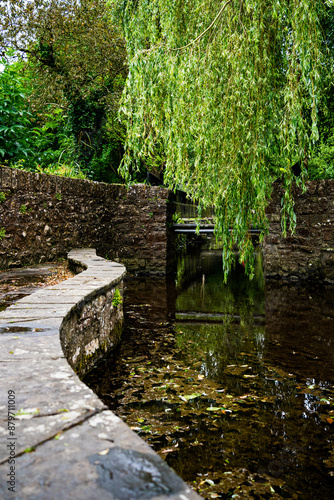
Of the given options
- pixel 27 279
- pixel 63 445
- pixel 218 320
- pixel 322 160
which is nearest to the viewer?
pixel 63 445

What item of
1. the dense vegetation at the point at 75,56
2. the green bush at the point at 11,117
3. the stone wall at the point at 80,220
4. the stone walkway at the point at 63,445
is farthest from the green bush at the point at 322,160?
the stone walkway at the point at 63,445

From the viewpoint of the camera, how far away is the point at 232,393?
2.70m

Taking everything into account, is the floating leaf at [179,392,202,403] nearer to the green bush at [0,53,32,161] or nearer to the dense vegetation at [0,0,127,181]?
the green bush at [0,53,32,161]

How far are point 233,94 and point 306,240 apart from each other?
436cm

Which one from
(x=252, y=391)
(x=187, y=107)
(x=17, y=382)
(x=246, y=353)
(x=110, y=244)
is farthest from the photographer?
(x=110, y=244)

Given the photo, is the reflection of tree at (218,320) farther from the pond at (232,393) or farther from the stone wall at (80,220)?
the stone wall at (80,220)

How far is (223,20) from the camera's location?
4598 millimetres

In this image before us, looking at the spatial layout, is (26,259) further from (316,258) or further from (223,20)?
(316,258)

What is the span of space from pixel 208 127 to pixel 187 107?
1.30 ft

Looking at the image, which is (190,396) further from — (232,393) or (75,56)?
(75,56)

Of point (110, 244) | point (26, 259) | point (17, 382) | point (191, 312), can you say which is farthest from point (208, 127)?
point (110, 244)

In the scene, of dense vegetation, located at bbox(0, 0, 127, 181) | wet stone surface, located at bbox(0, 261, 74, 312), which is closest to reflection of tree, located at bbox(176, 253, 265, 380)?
wet stone surface, located at bbox(0, 261, 74, 312)

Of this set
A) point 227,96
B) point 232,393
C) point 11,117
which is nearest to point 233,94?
point 227,96

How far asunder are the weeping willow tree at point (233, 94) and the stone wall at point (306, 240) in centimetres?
278
